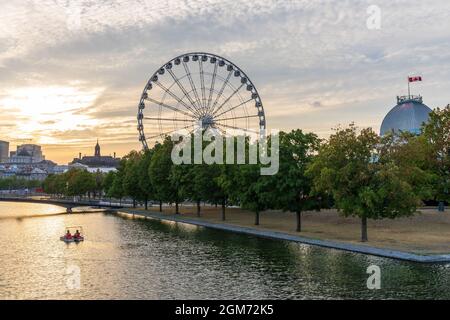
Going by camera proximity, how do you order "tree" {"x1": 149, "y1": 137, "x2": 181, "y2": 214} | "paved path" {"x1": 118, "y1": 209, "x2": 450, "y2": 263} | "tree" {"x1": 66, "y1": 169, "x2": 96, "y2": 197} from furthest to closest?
"tree" {"x1": 66, "y1": 169, "x2": 96, "y2": 197}, "tree" {"x1": 149, "y1": 137, "x2": 181, "y2": 214}, "paved path" {"x1": 118, "y1": 209, "x2": 450, "y2": 263}

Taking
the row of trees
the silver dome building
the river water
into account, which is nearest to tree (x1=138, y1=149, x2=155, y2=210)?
the row of trees

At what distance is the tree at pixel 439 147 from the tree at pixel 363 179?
14799 mm

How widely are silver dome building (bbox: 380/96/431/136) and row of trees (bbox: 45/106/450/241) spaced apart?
74103 millimetres

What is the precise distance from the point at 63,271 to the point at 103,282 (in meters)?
6.47

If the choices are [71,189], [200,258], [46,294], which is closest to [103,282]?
[46,294]

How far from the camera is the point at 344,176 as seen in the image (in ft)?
174

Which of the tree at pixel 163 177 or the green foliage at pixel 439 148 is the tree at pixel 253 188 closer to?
the green foliage at pixel 439 148

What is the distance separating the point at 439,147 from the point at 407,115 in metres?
81.2

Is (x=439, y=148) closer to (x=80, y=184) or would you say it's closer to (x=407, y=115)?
(x=407, y=115)

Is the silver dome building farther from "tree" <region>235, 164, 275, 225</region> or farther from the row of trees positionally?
"tree" <region>235, 164, 275, 225</region>

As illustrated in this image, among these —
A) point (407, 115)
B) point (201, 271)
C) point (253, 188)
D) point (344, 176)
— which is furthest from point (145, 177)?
point (407, 115)

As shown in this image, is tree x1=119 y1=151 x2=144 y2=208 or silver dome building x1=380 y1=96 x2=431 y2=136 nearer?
tree x1=119 y1=151 x2=144 y2=208

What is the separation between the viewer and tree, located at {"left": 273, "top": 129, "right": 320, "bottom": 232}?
6481 centimetres
